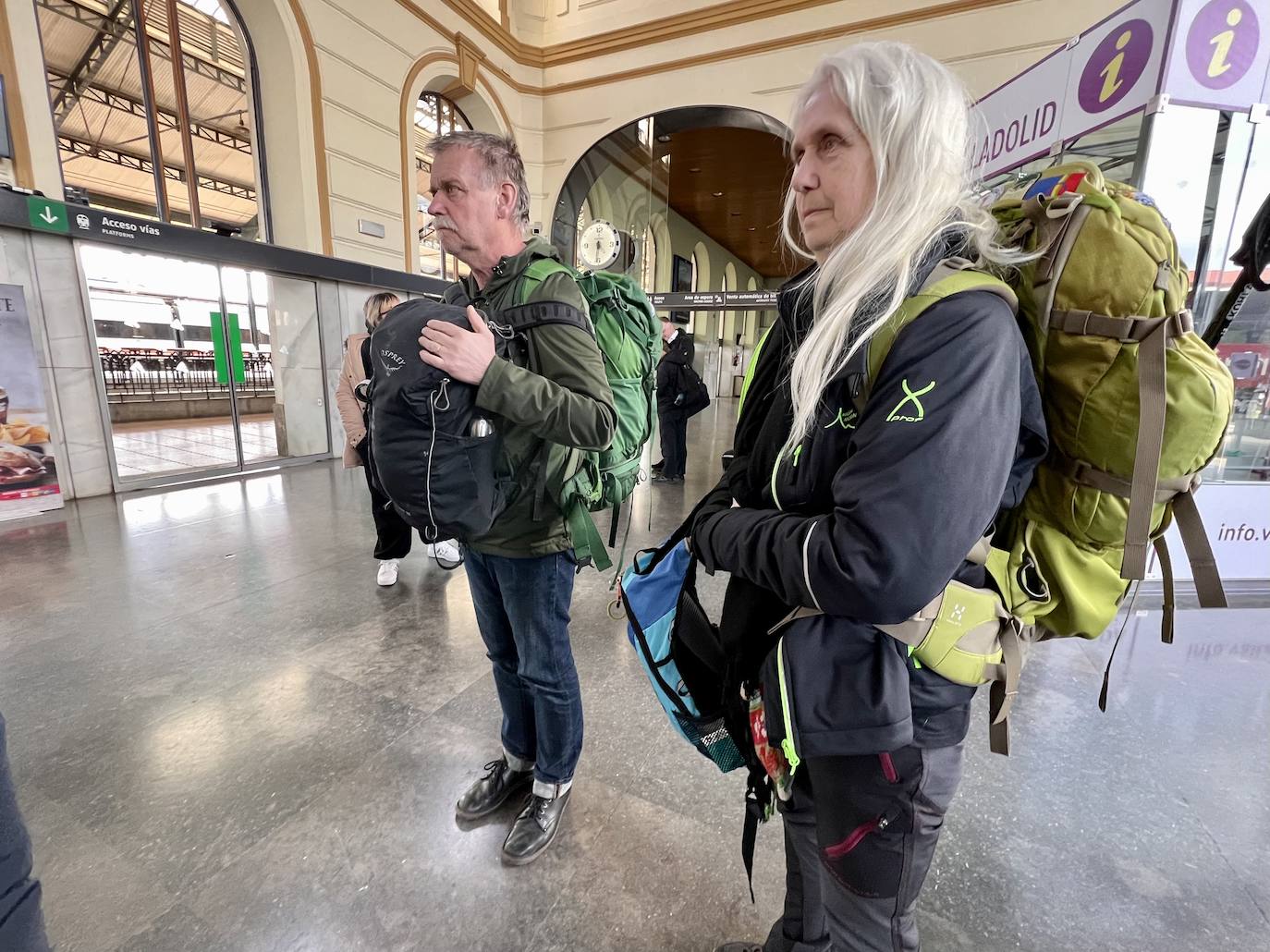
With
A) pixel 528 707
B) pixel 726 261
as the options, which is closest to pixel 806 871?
pixel 528 707

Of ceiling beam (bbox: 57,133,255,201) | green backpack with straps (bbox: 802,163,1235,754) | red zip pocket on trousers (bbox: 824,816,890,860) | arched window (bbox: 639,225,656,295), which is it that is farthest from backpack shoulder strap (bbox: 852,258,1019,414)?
arched window (bbox: 639,225,656,295)

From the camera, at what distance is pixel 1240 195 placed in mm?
3295

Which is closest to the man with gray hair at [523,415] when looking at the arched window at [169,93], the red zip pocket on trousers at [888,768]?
the red zip pocket on trousers at [888,768]

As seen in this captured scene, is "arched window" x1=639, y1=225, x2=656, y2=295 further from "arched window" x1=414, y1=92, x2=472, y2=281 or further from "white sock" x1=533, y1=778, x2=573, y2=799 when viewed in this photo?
"white sock" x1=533, y1=778, x2=573, y2=799

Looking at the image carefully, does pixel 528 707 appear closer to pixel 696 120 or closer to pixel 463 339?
pixel 463 339

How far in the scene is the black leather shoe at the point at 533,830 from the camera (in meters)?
1.64

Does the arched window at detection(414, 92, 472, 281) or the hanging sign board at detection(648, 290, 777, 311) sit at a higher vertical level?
the arched window at detection(414, 92, 472, 281)

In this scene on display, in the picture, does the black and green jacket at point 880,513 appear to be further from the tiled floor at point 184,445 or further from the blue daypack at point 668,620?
the tiled floor at point 184,445

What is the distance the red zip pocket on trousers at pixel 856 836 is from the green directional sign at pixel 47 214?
7.49 meters

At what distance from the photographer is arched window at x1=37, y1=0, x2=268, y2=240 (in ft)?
20.3

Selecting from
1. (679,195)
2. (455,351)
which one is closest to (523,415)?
(455,351)

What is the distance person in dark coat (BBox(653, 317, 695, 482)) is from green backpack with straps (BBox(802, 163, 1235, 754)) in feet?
18.3

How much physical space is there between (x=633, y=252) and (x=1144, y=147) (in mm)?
9786

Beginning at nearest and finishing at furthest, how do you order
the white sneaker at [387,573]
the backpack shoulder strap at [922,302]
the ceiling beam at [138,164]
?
the backpack shoulder strap at [922,302], the white sneaker at [387,573], the ceiling beam at [138,164]
